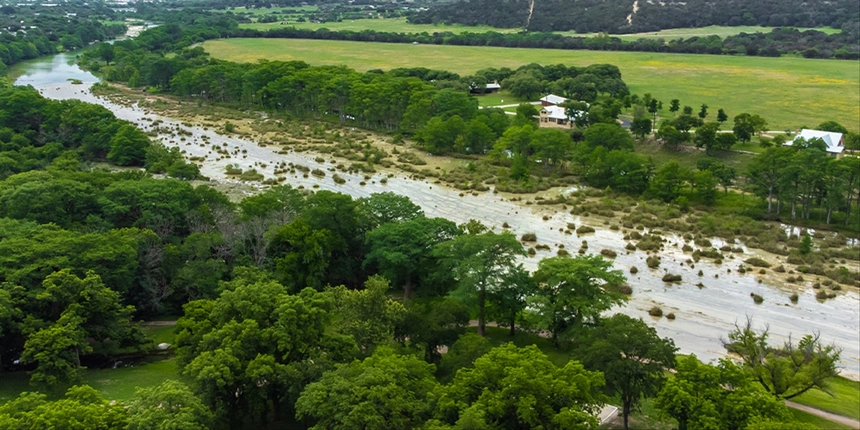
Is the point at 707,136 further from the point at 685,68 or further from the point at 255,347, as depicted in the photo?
the point at 685,68

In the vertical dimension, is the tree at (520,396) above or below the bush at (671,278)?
above

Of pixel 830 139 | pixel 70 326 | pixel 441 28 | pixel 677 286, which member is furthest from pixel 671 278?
pixel 441 28

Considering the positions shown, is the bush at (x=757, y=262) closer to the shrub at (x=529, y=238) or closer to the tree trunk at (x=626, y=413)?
the shrub at (x=529, y=238)

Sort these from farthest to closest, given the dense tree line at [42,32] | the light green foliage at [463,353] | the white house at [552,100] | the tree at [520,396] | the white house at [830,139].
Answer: the dense tree line at [42,32], the white house at [552,100], the white house at [830,139], the light green foliage at [463,353], the tree at [520,396]

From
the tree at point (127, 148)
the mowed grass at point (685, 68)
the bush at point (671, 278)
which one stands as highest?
the mowed grass at point (685, 68)

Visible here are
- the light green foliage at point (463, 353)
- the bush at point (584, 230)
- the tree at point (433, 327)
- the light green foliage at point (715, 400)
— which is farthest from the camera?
the bush at point (584, 230)

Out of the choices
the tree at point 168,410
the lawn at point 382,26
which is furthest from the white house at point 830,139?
the lawn at point 382,26

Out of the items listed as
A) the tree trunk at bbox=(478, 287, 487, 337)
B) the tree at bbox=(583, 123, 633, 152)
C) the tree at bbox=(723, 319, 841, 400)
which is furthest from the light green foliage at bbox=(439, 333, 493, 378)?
the tree at bbox=(583, 123, 633, 152)
